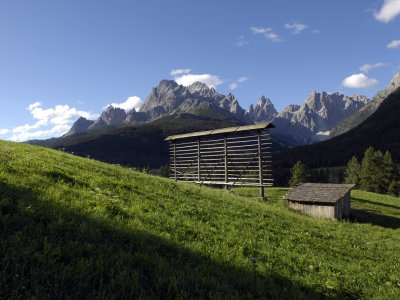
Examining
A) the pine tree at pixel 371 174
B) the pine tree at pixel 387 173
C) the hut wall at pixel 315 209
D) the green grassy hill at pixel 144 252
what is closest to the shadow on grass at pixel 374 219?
the hut wall at pixel 315 209

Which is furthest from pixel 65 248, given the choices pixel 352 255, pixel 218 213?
pixel 352 255

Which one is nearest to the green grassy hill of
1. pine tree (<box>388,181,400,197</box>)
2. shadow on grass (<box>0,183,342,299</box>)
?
shadow on grass (<box>0,183,342,299</box>)

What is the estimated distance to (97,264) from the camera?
21.0 feet

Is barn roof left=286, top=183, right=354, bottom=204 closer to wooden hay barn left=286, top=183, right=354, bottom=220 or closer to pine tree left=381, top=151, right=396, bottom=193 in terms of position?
wooden hay barn left=286, top=183, right=354, bottom=220

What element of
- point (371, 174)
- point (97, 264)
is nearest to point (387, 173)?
point (371, 174)

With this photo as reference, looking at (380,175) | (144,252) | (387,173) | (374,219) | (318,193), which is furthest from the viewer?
(380,175)

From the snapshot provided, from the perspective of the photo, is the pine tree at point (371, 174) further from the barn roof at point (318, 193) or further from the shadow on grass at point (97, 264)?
the shadow on grass at point (97, 264)

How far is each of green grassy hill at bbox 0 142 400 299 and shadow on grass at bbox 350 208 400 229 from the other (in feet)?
60.6

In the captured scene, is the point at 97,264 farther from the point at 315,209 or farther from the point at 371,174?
the point at 371,174

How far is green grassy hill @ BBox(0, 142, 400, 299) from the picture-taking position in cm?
596

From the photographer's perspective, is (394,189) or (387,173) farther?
(387,173)

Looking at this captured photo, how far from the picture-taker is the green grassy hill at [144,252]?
596 centimetres

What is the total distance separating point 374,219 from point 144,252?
3302 cm

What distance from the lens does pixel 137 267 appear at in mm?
6859
